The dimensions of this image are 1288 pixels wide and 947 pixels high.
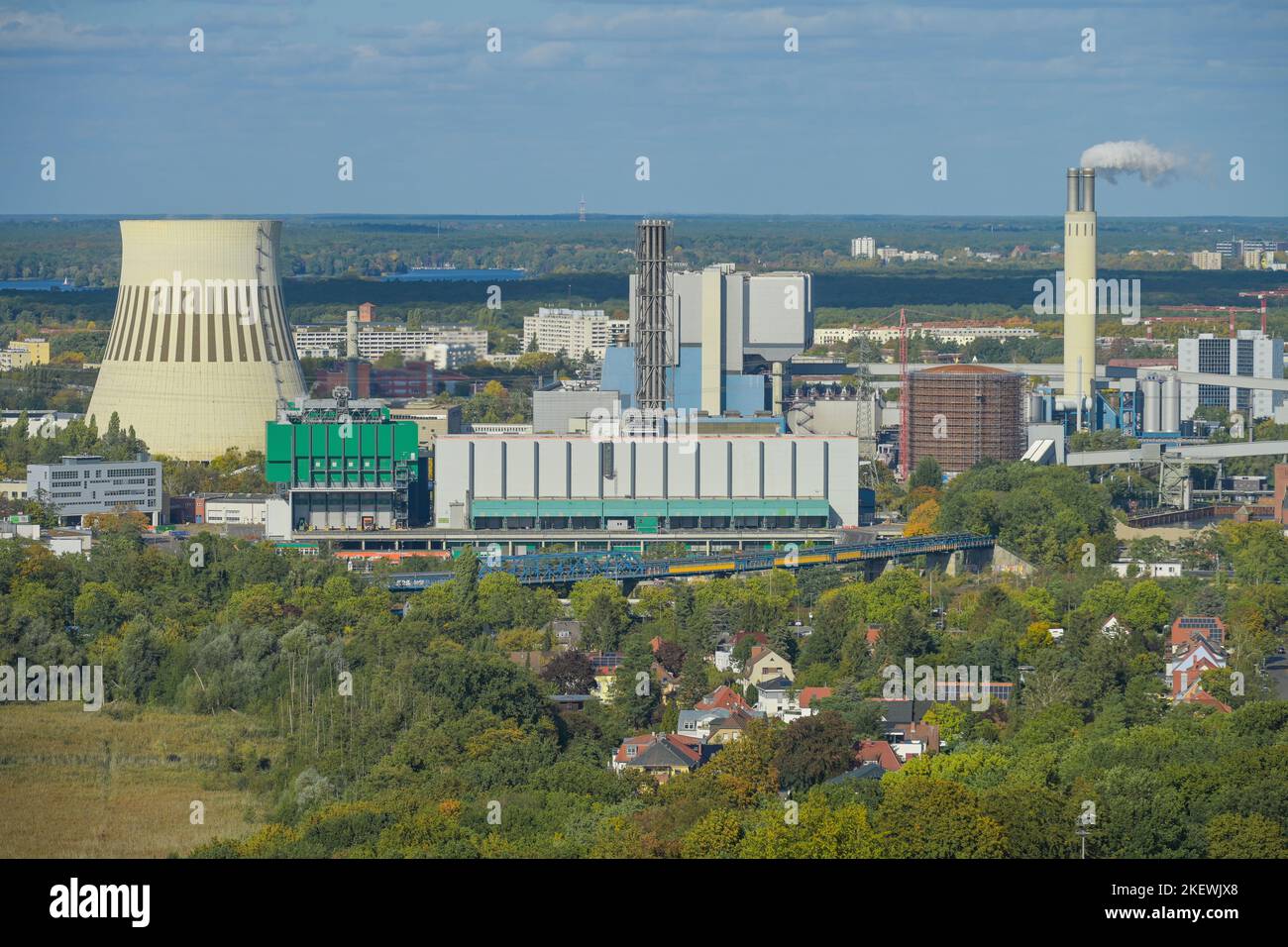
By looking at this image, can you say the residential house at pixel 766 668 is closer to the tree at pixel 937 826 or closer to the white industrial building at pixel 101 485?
the tree at pixel 937 826

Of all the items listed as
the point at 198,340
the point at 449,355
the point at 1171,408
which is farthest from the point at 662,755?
the point at 449,355

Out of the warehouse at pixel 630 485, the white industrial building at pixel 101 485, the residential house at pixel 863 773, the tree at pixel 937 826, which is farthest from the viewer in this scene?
the white industrial building at pixel 101 485

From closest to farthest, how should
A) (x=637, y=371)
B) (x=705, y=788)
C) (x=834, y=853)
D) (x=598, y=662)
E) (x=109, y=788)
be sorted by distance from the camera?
(x=834, y=853) < (x=705, y=788) < (x=109, y=788) < (x=598, y=662) < (x=637, y=371)

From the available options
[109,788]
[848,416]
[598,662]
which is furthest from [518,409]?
[109,788]

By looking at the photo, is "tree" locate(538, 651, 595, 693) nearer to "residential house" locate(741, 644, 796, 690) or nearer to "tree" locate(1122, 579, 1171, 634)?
"residential house" locate(741, 644, 796, 690)

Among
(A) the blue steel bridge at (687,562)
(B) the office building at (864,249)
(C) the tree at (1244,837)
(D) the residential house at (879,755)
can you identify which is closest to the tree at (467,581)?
(A) the blue steel bridge at (687,562)

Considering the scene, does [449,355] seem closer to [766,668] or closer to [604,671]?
[604,671]

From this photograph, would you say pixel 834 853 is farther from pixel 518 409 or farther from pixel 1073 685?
pixel 518 409
